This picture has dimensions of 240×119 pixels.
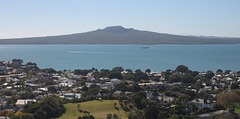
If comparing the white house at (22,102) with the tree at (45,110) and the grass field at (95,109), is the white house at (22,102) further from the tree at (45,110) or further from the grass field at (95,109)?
the grass field at (95,109)

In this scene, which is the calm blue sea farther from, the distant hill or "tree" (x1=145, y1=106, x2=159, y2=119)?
the distant hill

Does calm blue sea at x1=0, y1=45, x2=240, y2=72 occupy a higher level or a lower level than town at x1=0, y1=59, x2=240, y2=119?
lower

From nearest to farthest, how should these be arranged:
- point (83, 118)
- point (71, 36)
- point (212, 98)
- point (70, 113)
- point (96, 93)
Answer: point (83, 118)
point (70, 113)
point (212, 98)
point (96, 93)
point (71, 36)

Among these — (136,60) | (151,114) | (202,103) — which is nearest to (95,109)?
(151,114)

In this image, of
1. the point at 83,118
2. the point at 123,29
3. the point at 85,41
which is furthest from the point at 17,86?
the point at 123,29

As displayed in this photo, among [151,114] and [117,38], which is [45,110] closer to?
[151,114]

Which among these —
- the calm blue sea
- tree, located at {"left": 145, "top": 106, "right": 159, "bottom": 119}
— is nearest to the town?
tree, located at {"left": 145, "top": 106, "right": 159, "bottom": 119}

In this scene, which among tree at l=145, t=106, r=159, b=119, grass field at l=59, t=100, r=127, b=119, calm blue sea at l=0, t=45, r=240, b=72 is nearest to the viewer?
tree at l=145, t=106, r=159, b=119

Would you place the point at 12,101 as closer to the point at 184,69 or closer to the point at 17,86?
the point at 17,86
